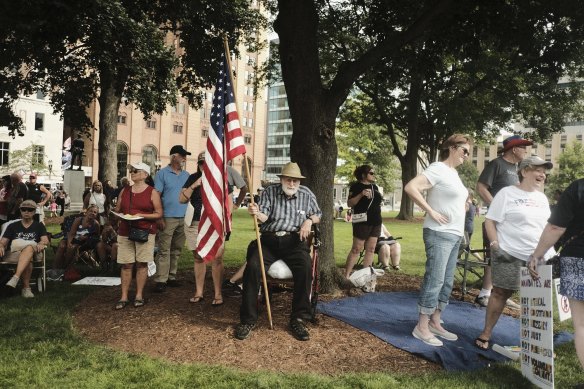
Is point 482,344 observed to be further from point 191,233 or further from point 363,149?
point 363,149

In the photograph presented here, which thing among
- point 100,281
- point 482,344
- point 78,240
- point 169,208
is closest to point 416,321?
point 482,344

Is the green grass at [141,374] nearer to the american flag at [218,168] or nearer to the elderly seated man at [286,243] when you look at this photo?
the elderly seated man at [286,243]

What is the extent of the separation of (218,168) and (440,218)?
8.56ft

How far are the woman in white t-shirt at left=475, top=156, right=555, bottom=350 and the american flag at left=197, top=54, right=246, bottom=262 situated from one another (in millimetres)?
3000

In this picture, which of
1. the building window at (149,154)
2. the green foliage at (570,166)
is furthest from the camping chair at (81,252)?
the green foliage at (570,166)

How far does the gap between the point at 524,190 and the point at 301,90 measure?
3.40m

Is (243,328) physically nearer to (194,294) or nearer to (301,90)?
(194,294)

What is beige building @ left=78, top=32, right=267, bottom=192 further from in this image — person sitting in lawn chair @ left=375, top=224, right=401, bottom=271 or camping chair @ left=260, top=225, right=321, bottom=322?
camping chair @ left=260, top=225, right=321, bottom=322

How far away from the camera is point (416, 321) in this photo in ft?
19.6

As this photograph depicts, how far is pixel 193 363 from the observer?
4.47 metres

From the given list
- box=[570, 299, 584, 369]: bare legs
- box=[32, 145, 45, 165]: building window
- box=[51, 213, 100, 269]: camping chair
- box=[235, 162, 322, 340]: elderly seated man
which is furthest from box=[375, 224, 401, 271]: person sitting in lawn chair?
box=[32, 145, 45, 165]: building window

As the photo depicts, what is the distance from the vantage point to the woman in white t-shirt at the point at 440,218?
5012 mm

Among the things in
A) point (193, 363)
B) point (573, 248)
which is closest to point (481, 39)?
point (573, 248)

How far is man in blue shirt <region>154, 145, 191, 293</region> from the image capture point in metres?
7.46
